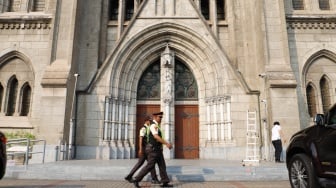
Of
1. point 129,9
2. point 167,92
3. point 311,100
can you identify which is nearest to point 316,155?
point 167,92

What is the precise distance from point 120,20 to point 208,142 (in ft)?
26.0

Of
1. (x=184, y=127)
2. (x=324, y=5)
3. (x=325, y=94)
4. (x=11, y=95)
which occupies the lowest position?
(x=184, y=127)

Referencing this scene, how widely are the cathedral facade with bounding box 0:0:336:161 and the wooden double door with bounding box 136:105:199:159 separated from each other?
5 cm

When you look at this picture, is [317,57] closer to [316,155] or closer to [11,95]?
[316,155]

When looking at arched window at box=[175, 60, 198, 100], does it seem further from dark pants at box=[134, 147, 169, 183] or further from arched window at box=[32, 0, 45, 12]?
arched window at box=[32, 0, 45, 12]

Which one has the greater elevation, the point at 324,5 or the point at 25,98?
the point at 324,5

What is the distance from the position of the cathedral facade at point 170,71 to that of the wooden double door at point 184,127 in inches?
2.1

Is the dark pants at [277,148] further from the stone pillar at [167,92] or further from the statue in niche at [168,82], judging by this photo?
Result: the statue in niche at [168,82]

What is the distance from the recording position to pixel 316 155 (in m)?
4.72

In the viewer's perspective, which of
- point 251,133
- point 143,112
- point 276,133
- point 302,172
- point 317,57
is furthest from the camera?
point 143,112

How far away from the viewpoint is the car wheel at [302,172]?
15.7 ft

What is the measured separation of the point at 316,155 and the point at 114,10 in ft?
43.8

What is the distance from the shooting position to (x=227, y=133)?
12695mm

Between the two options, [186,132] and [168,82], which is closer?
[168,82]
